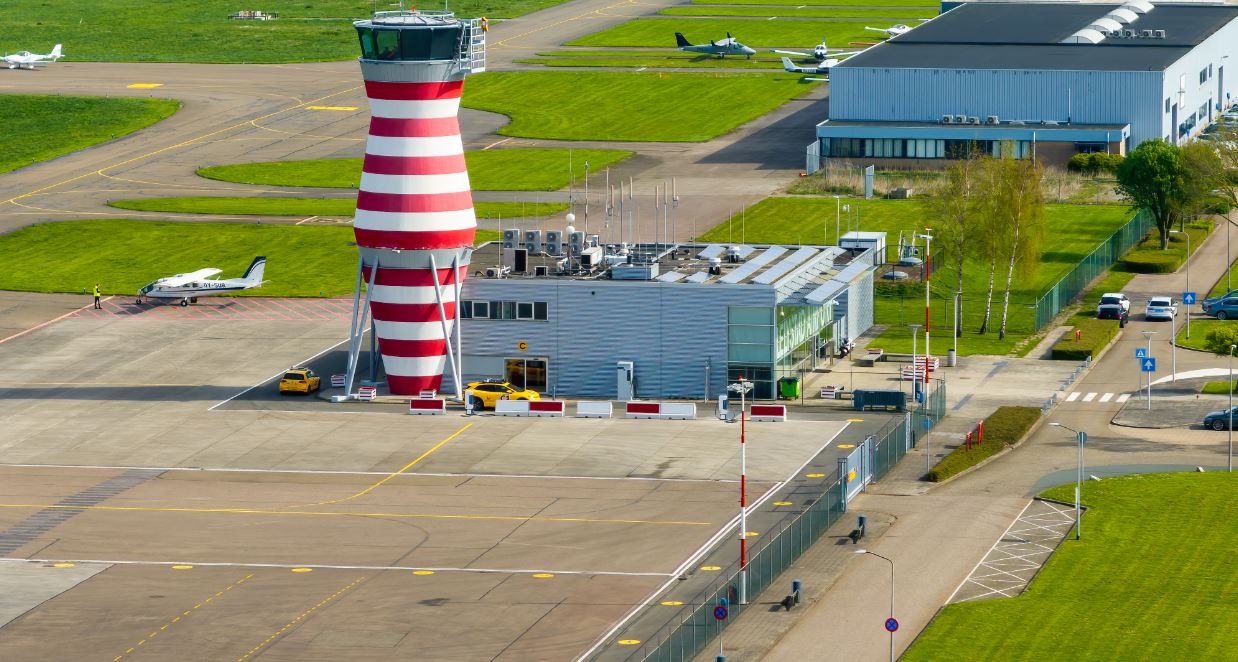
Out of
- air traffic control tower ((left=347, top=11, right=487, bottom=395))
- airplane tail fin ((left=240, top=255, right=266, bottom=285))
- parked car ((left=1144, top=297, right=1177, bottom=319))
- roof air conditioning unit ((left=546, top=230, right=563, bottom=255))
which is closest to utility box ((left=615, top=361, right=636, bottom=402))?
air traffic control tower ((left=347, top=11, right=487, bottom=395))

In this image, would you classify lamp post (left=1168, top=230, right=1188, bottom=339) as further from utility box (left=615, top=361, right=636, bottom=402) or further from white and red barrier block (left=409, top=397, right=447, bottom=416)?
white and red barrier block (left=409, top=397, right=447, bottom=416)

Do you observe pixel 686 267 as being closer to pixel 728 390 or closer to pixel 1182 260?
pixel 728 390

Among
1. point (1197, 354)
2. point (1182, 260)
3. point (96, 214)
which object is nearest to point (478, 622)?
point (1197, 354)

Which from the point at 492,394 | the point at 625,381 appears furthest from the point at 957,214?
the point at 492,394

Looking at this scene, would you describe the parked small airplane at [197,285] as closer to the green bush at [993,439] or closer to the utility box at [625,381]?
the utility box at [625,381]

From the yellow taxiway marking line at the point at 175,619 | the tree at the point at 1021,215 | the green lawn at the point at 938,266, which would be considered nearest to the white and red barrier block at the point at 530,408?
the green lawn at the point at 938,266
